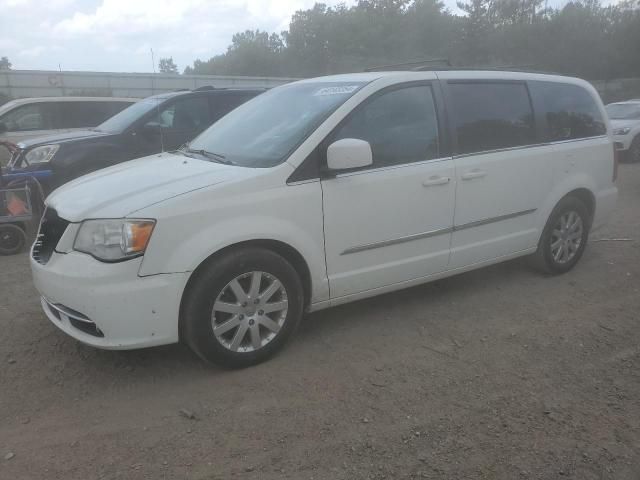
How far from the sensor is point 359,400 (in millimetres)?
3029

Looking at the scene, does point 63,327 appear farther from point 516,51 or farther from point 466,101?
point 516,51

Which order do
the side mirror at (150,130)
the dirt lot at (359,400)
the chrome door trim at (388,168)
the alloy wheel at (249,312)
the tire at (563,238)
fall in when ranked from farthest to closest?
the side mirror at (150,130), the tire at (563,238), the chrome door trim at (388,168), the alloy wheel at (249,312), the dirt lot at (359,400)

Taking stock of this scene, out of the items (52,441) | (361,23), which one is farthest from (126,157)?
(361,23)

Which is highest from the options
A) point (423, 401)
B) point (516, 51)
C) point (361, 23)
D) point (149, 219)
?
point (361, 23)

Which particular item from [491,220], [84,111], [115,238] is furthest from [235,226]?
[84,111]

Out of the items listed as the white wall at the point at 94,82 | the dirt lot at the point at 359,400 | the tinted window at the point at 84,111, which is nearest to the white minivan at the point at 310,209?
the dirt lot at the point at 359,400

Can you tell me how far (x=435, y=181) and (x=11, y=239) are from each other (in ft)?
15.1

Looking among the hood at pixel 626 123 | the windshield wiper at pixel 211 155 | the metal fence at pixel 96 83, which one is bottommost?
the hood at pixel 626 123

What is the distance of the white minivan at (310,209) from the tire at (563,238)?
2 centimetres

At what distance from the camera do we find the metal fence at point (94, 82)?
26.7 m

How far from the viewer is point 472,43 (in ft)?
132

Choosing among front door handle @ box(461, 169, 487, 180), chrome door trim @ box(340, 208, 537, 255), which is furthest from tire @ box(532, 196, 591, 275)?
front door handle @ box(461, 169, 487, 180)

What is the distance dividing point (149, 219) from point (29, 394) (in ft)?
4.04

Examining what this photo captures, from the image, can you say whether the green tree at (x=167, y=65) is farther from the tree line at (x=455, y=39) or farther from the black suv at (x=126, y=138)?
the black suv at (x=126, y=138)
